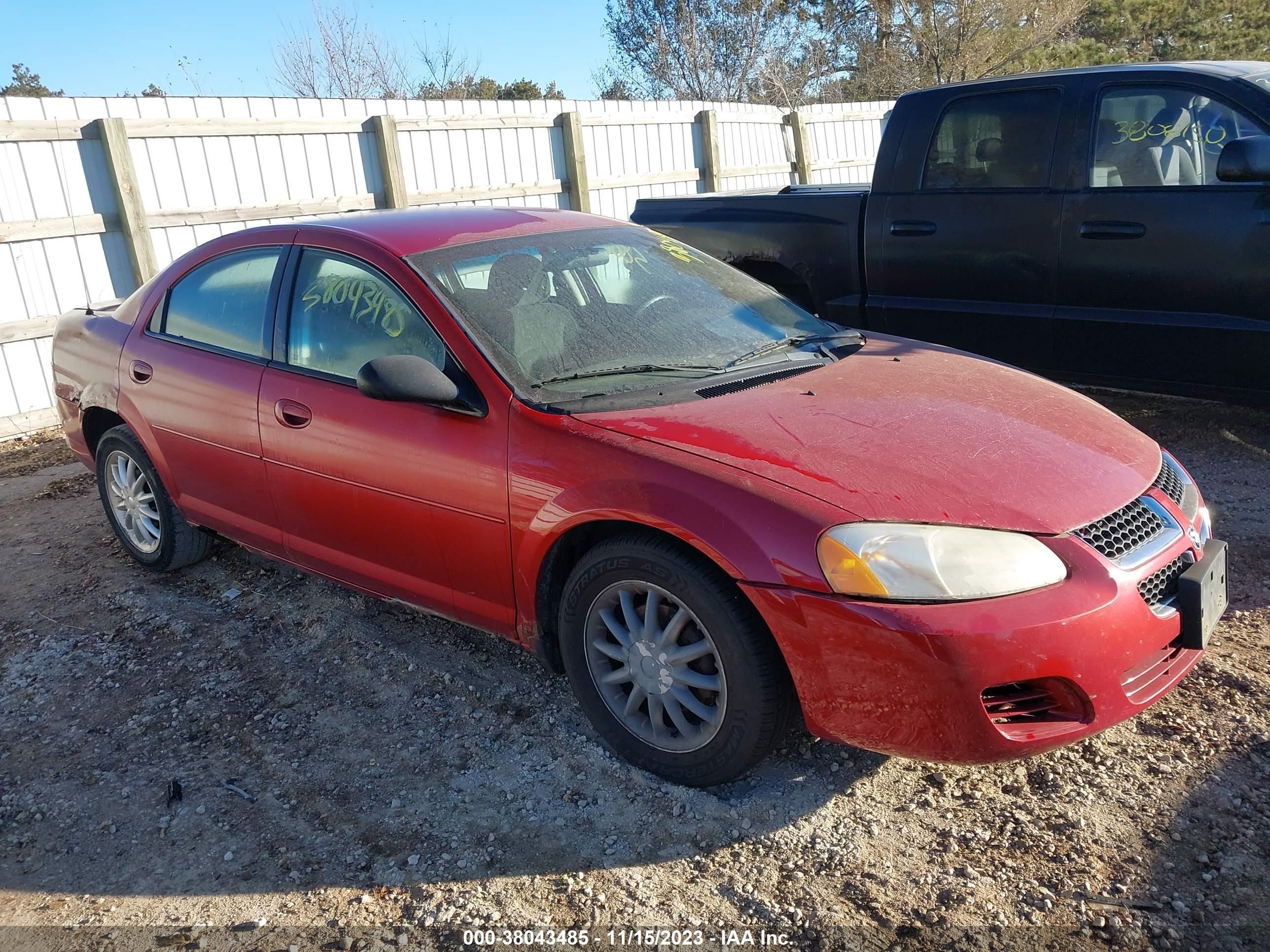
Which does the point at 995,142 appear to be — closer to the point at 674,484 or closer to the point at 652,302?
the point at 652,302

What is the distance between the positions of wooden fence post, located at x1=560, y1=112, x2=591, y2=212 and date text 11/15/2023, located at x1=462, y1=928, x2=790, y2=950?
32.7 ft

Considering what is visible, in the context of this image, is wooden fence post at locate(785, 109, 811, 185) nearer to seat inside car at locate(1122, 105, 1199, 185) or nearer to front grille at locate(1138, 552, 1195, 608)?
seat inside car at locate(1122, 105, 1199, 185)

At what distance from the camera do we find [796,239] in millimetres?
6211

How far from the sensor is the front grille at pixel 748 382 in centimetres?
316

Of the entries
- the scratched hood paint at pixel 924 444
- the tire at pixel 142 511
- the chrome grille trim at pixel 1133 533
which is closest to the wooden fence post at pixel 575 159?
the tire at pixel 142 511

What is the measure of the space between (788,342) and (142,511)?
3119 mm

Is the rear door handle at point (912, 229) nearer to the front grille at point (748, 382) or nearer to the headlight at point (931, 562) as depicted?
the front grille at point (748, 382)

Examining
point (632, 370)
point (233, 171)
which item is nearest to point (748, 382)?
point (632, 370)

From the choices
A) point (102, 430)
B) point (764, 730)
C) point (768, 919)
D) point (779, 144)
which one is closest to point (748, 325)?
point (764, 730)

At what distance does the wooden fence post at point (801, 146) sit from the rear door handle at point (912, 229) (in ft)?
31.7

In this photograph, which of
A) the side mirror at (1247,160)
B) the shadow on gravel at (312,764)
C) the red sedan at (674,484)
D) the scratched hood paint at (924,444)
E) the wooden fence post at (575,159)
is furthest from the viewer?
the wooden fence post at (575,159)

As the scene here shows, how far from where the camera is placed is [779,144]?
48.7 feet

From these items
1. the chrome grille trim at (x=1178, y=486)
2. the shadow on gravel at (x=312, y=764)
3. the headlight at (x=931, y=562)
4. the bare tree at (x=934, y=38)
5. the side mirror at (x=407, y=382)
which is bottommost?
the shadow on gravel at (x=312, y=764)

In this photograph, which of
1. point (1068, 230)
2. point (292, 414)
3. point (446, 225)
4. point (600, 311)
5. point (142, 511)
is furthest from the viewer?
point (1068, 230)
